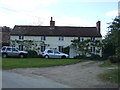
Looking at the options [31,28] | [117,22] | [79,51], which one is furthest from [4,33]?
[117,22]

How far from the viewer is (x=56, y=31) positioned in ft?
170

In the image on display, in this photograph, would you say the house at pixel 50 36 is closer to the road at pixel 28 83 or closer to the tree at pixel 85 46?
the tree at pixel 85 46

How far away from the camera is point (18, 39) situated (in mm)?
50688

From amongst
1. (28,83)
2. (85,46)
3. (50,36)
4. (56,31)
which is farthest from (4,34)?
(28,83)

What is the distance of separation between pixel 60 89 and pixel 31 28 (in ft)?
139

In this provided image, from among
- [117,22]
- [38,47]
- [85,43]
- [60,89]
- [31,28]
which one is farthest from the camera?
[31,28]

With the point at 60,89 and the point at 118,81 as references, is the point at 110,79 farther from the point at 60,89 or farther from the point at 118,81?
the point at 60,89

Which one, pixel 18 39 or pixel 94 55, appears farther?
pixel 18 39

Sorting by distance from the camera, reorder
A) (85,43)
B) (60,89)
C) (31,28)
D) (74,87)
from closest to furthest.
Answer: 1. (60,89)
2. (74,87)
3. (85,43)
4. (31,28)

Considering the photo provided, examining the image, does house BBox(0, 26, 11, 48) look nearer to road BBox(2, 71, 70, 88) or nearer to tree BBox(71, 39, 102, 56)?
tree BBox(71, 39, 102, 56)

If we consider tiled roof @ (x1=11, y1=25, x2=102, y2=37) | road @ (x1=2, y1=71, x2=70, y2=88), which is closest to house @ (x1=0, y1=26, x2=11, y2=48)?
tiled roof @ (x1=11, y1=25, x2=102, y2=37)

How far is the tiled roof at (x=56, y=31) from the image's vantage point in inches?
1996

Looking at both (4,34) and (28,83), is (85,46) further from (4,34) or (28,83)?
(4,34)

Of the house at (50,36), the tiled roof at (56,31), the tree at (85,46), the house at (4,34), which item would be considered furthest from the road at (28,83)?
the house at (4,34)
